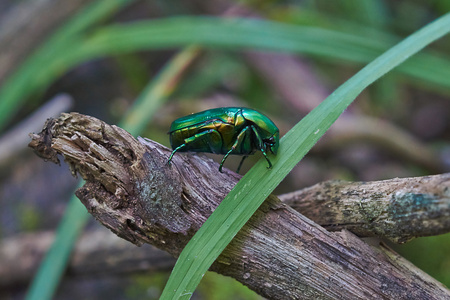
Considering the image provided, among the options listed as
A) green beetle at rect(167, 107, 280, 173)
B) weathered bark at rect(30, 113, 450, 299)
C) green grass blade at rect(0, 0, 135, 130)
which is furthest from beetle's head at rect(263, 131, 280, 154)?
green grass blade at rect(0, 0, 135, 130)

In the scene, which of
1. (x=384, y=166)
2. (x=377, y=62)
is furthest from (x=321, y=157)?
(x=377, y=62)

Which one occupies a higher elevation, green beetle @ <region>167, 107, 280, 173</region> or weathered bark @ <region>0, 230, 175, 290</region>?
green beetle @ <region>167, 107, 280, 173</region>

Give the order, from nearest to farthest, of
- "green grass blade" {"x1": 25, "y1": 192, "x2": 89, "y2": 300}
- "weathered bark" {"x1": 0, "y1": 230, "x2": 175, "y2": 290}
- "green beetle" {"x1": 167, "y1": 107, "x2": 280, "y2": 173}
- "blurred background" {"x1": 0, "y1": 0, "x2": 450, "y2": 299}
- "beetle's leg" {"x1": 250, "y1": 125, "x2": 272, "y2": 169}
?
"beetle's leg" {"x1": 250, "y1": 125, "x2": 272, "y2": 169} → "green beetle" {"x1": 167, "y1": 107, "x2": 280, "y2": 173} → "green grass blade" {"x1": 25, "y1": 192, "x2": 89, "y2": 300} → "weathered bark" {"x1": 0, "y1": 230, "x2": 175, "y2": 290} → "blurred background" {"x1": 0, "y1": 0, "x2": 450, "y2": 299}

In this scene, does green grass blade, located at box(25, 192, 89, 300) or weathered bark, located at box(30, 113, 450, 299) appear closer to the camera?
weathered bark, located at box(30, 113, 450, 299)

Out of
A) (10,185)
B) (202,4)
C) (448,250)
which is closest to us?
(448,250)

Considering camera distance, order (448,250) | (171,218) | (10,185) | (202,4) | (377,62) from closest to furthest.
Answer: (171,218) → (377,62) → (448,250) → (10,185) → (202,4)

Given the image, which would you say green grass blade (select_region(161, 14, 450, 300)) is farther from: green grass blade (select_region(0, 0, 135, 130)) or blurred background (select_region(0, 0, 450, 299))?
green grass blade (select_region(0, 0, 135, 130))

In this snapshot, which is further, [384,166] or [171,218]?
[384,166]

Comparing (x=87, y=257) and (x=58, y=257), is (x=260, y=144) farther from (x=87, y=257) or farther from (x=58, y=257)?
(x=87, y=257)

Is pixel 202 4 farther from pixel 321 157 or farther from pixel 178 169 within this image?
pixel 178 169
